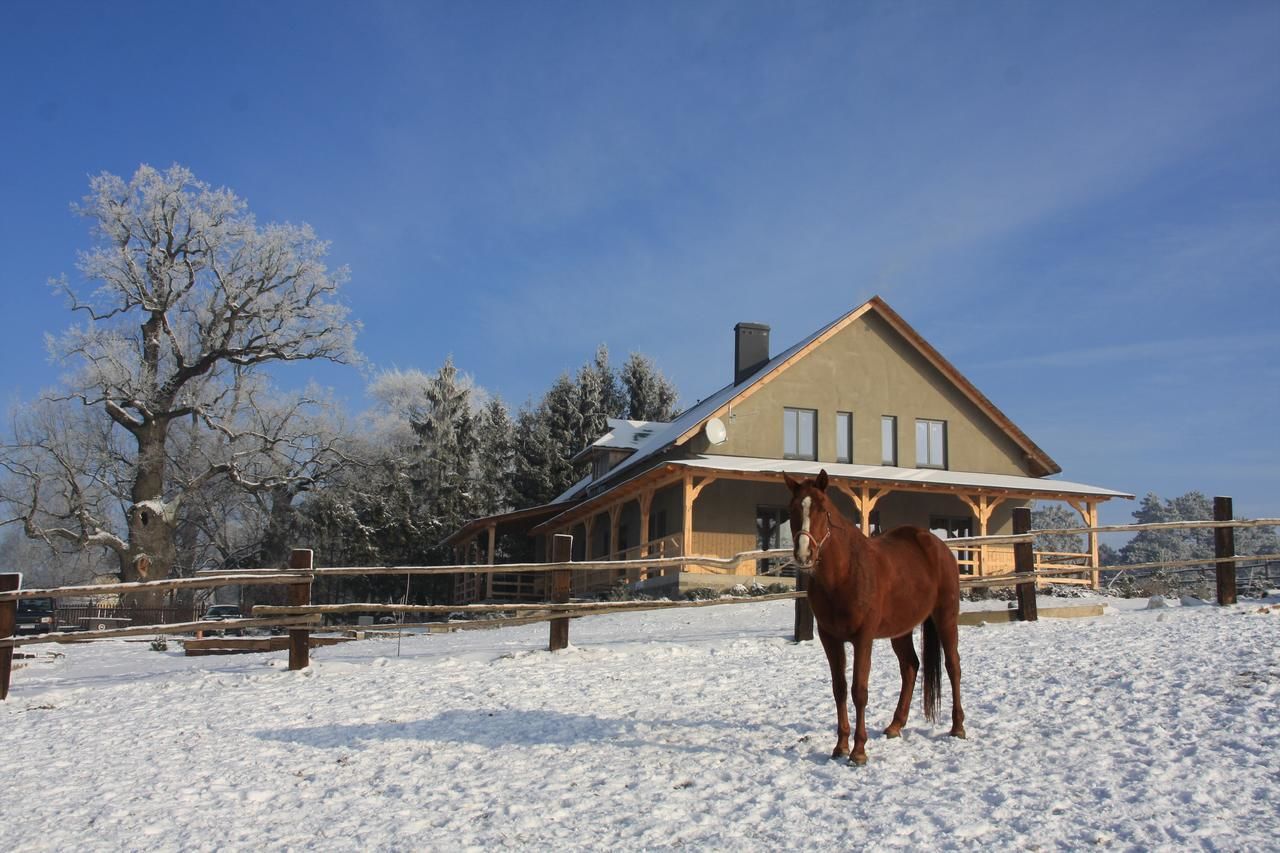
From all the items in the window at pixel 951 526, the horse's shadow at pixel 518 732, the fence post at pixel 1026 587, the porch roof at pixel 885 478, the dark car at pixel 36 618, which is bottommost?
the dark car at pixel 36 618

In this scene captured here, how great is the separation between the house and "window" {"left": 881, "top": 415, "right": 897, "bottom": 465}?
30mm

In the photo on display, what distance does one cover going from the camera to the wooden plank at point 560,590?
12680 mm

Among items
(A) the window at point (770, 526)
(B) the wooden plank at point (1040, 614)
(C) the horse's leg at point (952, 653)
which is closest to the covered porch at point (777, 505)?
(A) the window at point (770, 526)

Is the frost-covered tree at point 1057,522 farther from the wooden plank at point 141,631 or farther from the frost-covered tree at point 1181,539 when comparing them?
the wooden plank at point 141,631

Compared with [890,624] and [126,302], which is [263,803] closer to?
[890,624]

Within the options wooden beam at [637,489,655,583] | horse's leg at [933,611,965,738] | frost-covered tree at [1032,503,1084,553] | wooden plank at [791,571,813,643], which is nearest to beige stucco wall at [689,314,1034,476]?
wooden beam at [637,489,655,583]

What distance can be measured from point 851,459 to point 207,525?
3340cm

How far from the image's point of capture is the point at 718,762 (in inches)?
276

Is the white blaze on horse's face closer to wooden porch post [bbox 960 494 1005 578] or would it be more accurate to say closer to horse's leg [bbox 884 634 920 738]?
horse's leg [bbox 884 634 920 738]

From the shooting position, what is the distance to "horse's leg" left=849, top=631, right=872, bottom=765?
6.71m

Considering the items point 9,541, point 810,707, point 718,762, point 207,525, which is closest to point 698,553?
point 810,707

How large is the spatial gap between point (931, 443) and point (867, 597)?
24496 mm

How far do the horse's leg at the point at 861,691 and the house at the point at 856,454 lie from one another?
1888 cm

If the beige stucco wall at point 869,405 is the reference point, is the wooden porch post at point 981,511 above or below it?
below
